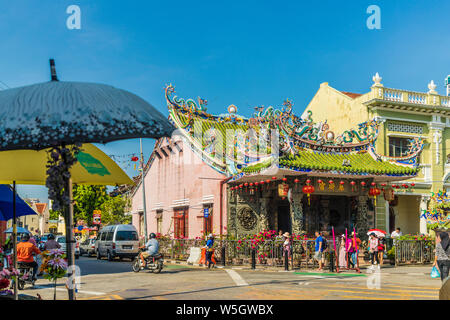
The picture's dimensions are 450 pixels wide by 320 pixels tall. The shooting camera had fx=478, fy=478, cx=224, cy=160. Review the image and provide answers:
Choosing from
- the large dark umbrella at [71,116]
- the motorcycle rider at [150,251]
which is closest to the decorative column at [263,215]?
the motorcycle rider at [150,251]

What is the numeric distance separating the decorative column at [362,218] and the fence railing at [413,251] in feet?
6.52

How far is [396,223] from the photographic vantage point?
30266 mm

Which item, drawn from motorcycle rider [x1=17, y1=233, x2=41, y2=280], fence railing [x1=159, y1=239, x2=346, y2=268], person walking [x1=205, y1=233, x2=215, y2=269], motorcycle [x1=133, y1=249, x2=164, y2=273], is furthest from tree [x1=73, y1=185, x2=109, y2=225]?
motorcycle rider [x1=17, y1=233, x2=41, y2=280]

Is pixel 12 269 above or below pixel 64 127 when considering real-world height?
below

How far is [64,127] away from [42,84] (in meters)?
0.92

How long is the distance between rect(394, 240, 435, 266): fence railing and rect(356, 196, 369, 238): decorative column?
199 centimetres

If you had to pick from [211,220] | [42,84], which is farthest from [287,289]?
[211,220]

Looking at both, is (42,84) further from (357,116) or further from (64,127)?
(357,116)

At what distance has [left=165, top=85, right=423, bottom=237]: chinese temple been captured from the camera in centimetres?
2080

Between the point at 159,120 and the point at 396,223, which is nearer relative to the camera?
the point at 159,120

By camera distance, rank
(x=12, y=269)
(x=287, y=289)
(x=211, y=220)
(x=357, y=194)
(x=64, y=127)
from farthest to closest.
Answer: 1. (x=211, y=220)
2. (x=357, y=194)
3. (x=287, y=289)
4. (x=12, y=269)
5. (x=64, y=127)

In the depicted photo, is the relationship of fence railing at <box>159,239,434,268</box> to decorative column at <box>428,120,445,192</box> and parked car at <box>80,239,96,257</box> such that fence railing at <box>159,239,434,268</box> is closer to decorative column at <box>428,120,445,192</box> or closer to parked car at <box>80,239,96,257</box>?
decorative column at <box>428,120,445,192</box>

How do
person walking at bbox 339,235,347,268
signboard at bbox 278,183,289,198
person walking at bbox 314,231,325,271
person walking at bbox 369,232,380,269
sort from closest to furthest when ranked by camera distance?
person walking at bbox 314,231,325,271 < person walking at bbox 339,235,347,268 < signboard at bbox 278,183,289,198 < person walking at bbox 369,232,380,269

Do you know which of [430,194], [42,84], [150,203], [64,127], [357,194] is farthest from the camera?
[150,203]
